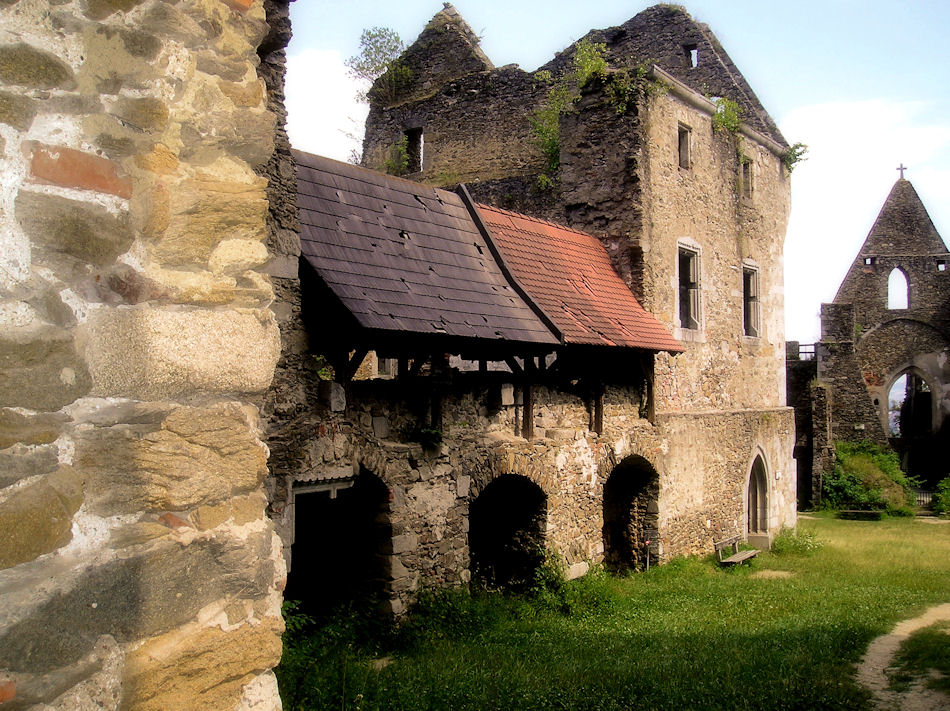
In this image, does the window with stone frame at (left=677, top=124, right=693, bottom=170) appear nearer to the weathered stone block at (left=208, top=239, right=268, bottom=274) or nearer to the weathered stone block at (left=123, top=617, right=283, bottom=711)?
the weathered stone block at (left=208, top=239, right=268, bottom=274)

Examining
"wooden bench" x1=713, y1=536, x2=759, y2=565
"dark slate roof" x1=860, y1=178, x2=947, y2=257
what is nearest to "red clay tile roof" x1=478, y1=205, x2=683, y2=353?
"wooden bench" x1=713, y1=536, x2=759, y2=565

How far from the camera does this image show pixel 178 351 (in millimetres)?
1960

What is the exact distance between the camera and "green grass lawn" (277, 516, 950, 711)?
20.8ft

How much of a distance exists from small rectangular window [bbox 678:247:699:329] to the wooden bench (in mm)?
3911

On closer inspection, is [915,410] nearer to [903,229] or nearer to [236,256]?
[903,229]

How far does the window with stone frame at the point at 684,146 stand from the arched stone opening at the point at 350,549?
9.48 metres

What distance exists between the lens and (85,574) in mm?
1732

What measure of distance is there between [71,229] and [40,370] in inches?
12.3

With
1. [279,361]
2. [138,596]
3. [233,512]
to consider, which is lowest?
[138,596]

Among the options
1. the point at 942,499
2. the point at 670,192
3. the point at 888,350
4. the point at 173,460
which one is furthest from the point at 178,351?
the point at 888,350

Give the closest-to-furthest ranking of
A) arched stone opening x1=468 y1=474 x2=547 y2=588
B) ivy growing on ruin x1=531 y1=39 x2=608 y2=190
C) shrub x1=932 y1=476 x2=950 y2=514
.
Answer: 1. arched stone opening x1=468 y1=474 x2=547 y2=588
2. ivy growing on ruin x1=531 y1=39 x2=608 y2=190
3. shrub x1=932 y1=476 x2=950 y2=514

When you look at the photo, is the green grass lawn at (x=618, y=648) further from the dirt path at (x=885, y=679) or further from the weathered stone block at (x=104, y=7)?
the weathered stone block at (x=104, y=7)

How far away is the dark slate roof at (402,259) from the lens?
721 cm

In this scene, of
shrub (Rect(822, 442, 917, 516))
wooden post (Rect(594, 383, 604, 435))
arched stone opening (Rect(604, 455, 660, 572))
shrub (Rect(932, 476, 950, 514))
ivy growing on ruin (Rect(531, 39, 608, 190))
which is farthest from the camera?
shrub (Rect(822, 442, 917, 516))
